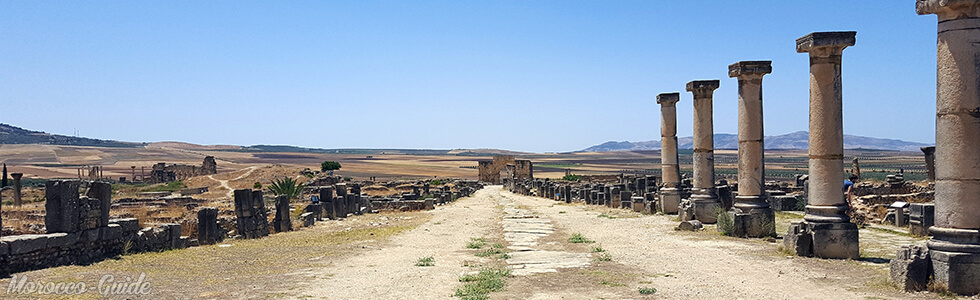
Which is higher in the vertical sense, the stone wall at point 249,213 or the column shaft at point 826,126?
the column shaft at point 826,126

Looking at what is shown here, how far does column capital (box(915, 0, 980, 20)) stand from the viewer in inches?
324

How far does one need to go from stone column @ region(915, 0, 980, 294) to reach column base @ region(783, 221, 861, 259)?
7.81 feet

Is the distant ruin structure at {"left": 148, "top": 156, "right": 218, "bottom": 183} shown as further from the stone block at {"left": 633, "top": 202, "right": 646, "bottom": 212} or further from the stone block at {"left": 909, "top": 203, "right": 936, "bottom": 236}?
the stone block at {"left": 909, "top": 203, "right": 936, "bottom": 236}

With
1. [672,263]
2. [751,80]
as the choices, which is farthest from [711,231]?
[672,263]

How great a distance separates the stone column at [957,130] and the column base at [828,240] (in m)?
2.38

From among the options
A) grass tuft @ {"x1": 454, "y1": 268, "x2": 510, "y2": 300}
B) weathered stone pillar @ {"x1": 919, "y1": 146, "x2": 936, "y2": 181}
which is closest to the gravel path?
grass tuft @ {"x1": 454, "y1": 268, "x2": 510, "y2": 300}

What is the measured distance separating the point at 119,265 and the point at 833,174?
37.4 feet

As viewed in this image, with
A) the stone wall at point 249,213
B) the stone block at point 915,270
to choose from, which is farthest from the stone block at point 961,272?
the stone wall at point 249,213

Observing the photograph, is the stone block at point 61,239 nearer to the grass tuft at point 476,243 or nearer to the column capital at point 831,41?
the grass tuft at point 476,243

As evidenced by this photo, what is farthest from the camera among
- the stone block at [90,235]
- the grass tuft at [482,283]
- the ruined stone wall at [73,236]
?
the stone block at [90,235]

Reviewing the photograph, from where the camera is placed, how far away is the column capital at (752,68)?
49.4ft

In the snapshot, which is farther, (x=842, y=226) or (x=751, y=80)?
(x=751, y=80)

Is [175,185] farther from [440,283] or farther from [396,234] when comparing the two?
[440,283]

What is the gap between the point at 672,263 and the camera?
424 inches
